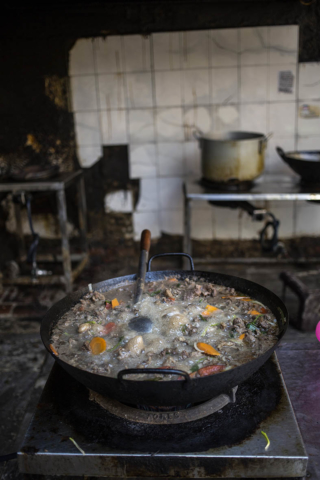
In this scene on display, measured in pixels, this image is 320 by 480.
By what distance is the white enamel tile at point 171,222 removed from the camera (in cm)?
427

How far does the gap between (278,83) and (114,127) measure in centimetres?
163

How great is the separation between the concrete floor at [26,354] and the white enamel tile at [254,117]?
1393mm

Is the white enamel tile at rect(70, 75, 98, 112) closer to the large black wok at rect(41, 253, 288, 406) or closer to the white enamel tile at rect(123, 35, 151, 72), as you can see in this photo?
the white enamel tile at rect(123, 35, 151, 72)

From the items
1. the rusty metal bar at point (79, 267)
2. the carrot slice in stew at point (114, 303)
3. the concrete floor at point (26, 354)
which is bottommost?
the concrete floor at point (26, 354)

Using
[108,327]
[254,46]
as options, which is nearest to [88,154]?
[254,46]

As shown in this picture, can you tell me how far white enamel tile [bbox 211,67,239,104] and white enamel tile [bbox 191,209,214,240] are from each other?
3.62 ft

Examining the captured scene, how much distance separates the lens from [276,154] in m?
4.06

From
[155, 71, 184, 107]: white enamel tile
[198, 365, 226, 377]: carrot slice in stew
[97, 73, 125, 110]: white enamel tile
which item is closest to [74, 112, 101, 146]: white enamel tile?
[97, 73, 125, 110]: white enamel tile

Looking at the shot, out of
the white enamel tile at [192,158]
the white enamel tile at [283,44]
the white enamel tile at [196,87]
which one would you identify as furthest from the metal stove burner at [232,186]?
the white enamel tile at [283,44]

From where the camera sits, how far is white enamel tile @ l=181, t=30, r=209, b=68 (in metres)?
3.74

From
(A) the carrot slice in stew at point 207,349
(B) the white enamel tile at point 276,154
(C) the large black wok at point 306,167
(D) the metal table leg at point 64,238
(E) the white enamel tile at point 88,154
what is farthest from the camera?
(E) the white enamel tile at point 88,154

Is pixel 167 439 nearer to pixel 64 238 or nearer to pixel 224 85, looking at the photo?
pixel 64 238

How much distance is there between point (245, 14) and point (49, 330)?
3453 millimetres

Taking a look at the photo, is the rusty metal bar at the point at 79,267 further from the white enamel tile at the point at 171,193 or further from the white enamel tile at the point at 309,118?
the white enamel tile at the point at 309,118
